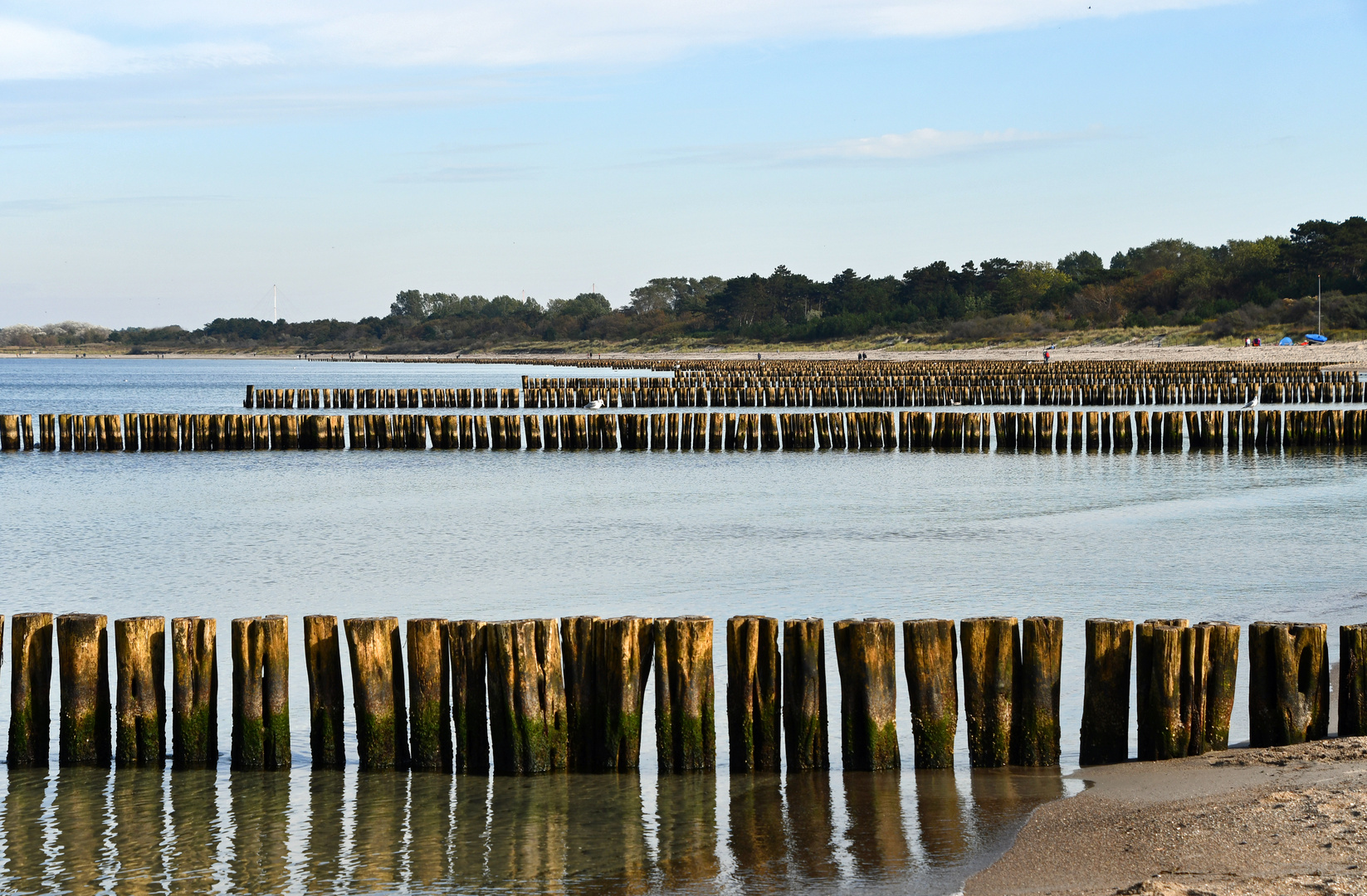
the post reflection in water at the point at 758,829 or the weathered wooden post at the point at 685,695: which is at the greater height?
the weathered wooden post at the point at 685,695

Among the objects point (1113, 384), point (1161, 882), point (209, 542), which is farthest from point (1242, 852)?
point (1113, 384)

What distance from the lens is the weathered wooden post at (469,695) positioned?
7.61 metres

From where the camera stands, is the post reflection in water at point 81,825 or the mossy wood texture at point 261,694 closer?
the post reflection in water at point 81,825

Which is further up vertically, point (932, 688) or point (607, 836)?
point (932, 688)

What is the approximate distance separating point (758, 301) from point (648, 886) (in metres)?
143

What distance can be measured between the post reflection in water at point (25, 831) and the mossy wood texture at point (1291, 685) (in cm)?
636

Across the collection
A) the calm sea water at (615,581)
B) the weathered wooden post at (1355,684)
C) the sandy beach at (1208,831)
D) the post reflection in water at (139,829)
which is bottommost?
the calm sea water at (615,581)

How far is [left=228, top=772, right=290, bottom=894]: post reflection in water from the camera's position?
250 inches

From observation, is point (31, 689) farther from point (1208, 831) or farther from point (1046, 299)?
point (1046, 299)

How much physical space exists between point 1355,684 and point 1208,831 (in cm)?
207

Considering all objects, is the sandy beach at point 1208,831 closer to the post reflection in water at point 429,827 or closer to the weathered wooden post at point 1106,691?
the weathered wooden post at point 1106,691

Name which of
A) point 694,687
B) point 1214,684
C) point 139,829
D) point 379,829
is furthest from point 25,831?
point 1214,684

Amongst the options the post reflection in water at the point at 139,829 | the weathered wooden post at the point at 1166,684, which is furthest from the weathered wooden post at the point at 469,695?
the weathered wooden post at the point at 1166,684

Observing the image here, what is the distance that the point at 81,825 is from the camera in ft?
23.5
